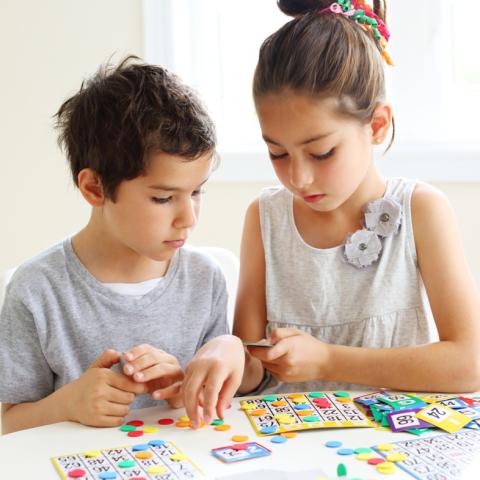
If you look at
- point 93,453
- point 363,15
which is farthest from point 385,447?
point 363,15

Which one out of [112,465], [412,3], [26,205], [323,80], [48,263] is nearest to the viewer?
[112,465]

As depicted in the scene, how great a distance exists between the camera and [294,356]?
1.25m

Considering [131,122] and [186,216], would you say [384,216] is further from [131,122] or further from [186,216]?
[131,122]

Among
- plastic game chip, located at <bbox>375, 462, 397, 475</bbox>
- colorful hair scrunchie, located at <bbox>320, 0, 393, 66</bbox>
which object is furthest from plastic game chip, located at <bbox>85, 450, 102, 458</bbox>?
colorful hair scrunchie, located at <bbox>320, 0, 393, 66</bbox>

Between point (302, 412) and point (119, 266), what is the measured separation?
0.46 meters

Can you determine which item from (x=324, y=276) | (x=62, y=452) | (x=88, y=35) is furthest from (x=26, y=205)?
(x=62, y=452)

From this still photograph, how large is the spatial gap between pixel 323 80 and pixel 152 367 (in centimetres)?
51

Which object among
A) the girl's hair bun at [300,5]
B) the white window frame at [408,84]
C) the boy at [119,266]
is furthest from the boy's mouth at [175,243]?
the white window frame at [408,84]

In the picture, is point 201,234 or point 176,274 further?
point 201,234

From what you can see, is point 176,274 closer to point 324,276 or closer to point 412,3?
point 324,276

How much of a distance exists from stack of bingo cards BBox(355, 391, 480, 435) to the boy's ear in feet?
1.77

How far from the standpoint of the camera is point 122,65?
1.37 meters

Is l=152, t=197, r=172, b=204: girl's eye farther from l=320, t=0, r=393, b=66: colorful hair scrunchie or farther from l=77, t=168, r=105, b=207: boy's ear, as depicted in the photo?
l=320, t=0, r=393, b=66: colorful hair scrunchie

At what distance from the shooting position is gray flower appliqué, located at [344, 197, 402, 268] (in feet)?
4.66
